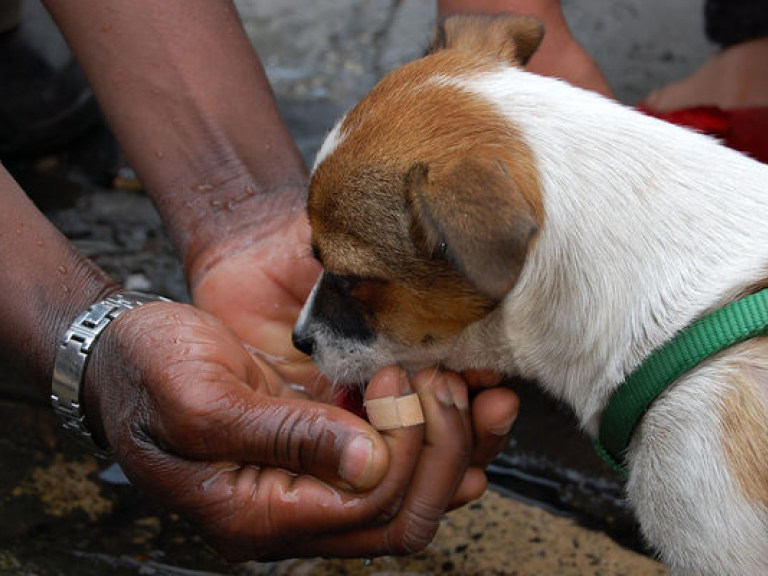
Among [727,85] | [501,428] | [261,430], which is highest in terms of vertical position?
[261,430]

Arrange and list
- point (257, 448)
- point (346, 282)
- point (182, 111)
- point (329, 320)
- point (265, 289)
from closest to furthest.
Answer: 1. point (257, 448)
2. point (346, 282)
3. point (329, 320)
4. point (265, 289)
5. point (182, 111)

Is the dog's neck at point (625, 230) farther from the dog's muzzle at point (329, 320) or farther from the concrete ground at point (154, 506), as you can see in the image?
the concrete ground at point (154, 506)

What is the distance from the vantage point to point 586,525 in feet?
10.1

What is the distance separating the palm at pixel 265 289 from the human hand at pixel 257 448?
1.45 feet

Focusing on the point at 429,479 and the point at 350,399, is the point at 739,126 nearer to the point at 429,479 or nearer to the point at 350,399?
the point at 350,399

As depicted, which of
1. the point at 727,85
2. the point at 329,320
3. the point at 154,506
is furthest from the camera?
the point at 727,85

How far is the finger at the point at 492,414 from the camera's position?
2453mm

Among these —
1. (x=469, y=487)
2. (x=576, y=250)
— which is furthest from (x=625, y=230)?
(x=469, y=487)

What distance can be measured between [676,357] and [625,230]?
299mm

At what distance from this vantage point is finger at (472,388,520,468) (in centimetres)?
A: 245

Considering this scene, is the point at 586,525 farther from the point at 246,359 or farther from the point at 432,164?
the point at 432,164

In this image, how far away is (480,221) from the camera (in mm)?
1988

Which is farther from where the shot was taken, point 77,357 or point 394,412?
point 77,357

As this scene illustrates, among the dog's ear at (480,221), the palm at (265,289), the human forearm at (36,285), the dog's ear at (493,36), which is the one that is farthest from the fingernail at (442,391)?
the human forearm at (36,285)
